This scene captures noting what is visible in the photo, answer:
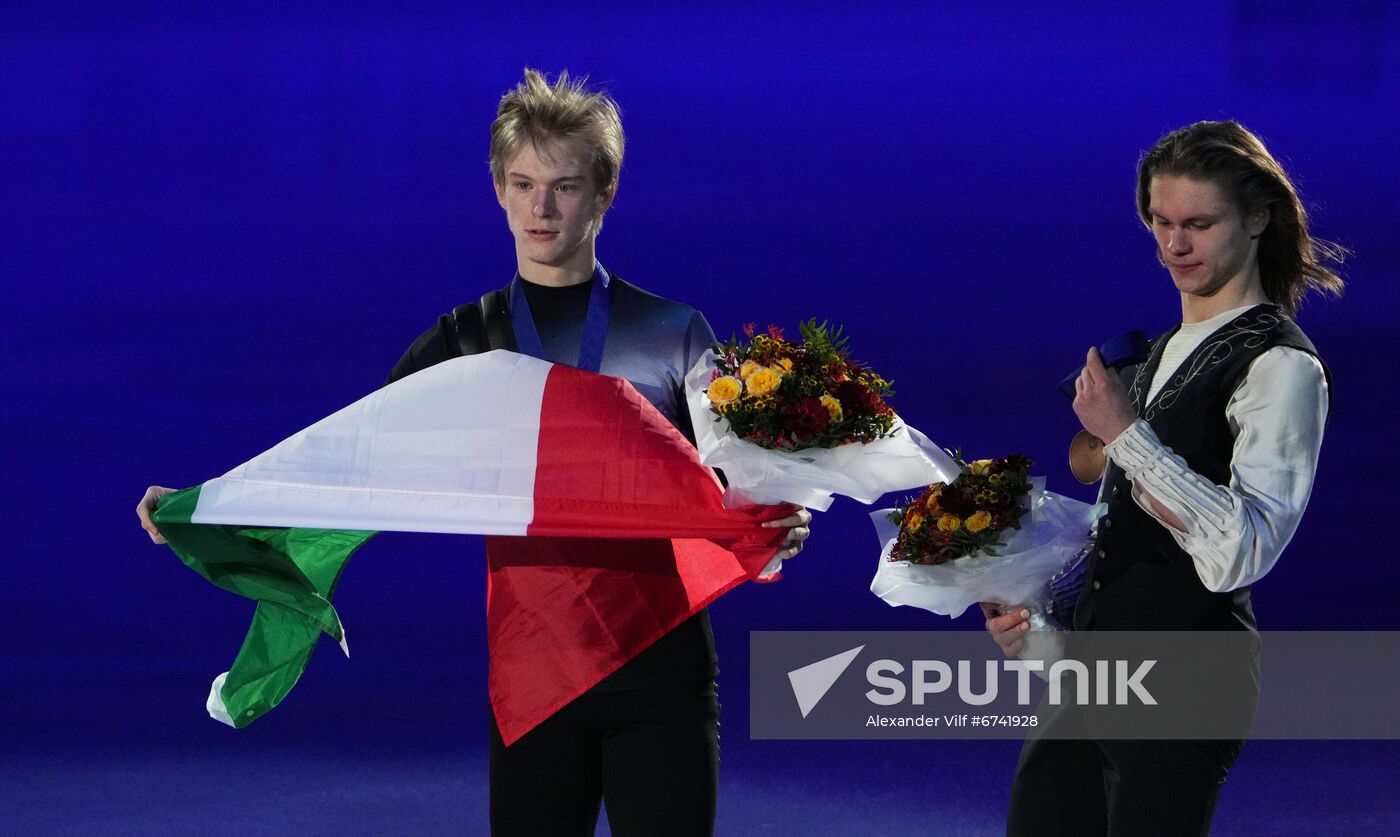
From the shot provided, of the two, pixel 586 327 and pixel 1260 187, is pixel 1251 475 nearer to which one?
pixel 1260 187

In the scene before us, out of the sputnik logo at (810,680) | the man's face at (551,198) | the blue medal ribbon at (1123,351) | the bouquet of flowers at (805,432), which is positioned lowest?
the sputnik logo at (810,680)

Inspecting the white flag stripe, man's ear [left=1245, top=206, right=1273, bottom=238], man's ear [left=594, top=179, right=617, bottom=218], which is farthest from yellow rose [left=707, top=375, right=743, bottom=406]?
man's ear [left=1245, top=206, right=1273, bottom=238]

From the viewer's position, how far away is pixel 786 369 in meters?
2.89

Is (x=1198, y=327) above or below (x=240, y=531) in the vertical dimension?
above

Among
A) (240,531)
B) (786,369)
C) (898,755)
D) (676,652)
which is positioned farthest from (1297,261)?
(898,755)

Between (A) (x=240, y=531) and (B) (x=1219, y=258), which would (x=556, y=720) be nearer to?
(A) (x=240, y=531)

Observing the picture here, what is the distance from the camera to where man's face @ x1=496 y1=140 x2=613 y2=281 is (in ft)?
10.1

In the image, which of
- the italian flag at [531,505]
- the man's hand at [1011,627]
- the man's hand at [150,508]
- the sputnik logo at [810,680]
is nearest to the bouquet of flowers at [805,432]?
the italian flag at [531,505]

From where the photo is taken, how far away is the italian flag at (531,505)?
301cm

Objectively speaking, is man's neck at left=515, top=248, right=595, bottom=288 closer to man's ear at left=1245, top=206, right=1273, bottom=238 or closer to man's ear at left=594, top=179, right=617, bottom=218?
man's ear at left=594, top=179, right=617, bottom=218

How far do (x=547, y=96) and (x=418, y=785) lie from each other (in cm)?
292

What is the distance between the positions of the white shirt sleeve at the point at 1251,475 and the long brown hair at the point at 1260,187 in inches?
10.3

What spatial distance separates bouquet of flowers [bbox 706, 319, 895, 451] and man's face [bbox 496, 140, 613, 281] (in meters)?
0.39

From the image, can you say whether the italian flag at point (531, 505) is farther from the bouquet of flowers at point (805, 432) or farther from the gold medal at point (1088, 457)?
the gold medal at point (1088, 457)
